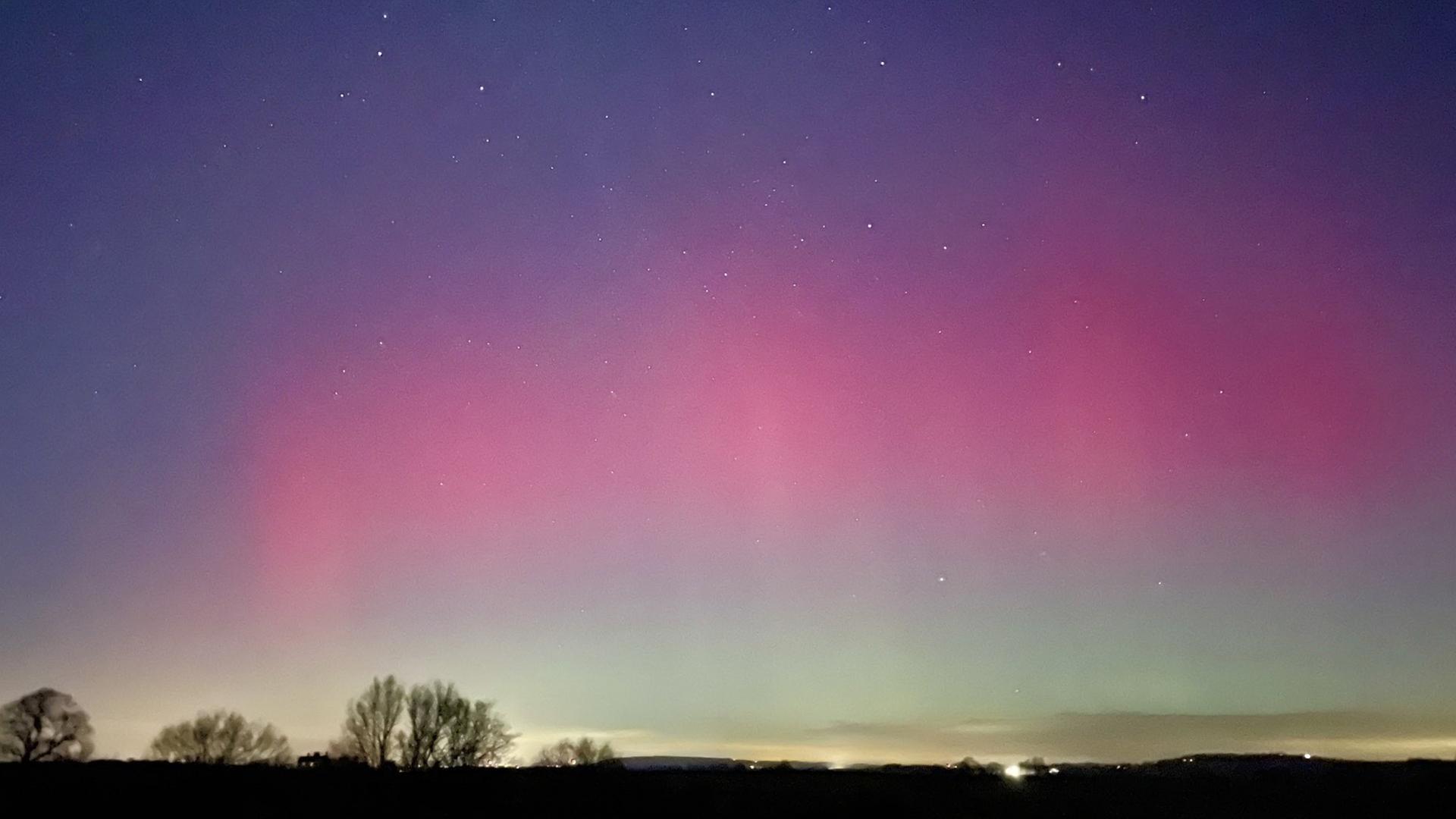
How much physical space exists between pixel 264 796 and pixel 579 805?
11755 mm

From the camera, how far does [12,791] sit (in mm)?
31531

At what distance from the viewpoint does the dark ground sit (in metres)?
33.8

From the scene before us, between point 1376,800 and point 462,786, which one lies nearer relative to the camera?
point 462,786

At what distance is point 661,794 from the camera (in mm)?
45844

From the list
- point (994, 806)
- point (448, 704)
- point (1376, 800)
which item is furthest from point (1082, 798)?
point (448, 704)

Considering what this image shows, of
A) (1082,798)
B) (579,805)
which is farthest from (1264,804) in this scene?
(579,805)

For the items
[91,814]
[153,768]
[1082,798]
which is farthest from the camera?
[1082,798]

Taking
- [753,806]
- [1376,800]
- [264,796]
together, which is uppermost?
[264,796]

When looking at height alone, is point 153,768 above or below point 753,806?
above

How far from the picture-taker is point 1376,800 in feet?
193

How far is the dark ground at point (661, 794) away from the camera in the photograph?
33.8 meters

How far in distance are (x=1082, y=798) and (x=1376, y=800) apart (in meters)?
16.9

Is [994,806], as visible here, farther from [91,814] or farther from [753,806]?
[91,814]

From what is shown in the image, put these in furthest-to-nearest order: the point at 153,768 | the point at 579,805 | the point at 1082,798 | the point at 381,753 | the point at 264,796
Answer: the point at 381,753
the point at 1082,798
the point at 579,805
the point at 153,768
the point at 264,796
